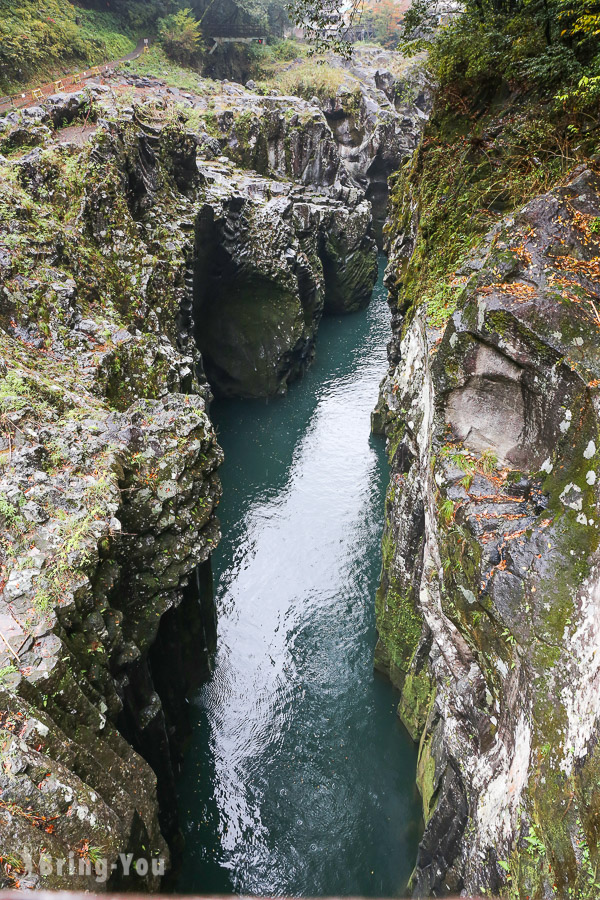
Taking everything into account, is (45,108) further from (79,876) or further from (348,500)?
(79,876)

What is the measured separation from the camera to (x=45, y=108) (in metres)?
16.5

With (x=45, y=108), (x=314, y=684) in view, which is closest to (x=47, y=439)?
(x=314, y=684)

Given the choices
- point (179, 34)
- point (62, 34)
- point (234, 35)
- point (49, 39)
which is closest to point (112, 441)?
point (49, 39)

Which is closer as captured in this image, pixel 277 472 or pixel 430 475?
pixel 430 475

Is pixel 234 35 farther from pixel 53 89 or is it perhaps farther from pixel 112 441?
pixel 112 441

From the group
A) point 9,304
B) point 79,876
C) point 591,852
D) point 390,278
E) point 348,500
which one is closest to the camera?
point 591,852

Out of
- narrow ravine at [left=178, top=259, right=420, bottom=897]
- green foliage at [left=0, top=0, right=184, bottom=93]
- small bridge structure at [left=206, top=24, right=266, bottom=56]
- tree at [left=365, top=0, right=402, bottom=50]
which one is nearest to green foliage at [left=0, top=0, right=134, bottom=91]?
green foliage at [left=0, top=0, right=184, bottom=93]

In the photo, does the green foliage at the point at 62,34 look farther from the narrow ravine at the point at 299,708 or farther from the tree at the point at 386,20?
the tree at the point at 386,20

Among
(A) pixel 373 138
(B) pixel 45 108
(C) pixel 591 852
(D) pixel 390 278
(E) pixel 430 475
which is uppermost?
(A) pixel 373 138

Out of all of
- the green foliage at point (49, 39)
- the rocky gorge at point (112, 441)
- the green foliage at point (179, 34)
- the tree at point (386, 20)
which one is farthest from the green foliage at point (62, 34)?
the tree at point (386, 20)

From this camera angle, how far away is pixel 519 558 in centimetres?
518

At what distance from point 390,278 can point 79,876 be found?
14.7 meters

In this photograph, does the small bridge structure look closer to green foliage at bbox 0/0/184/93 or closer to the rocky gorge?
green foliage at bbox 0/0/184/93

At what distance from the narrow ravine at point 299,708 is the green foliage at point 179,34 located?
33.7m
